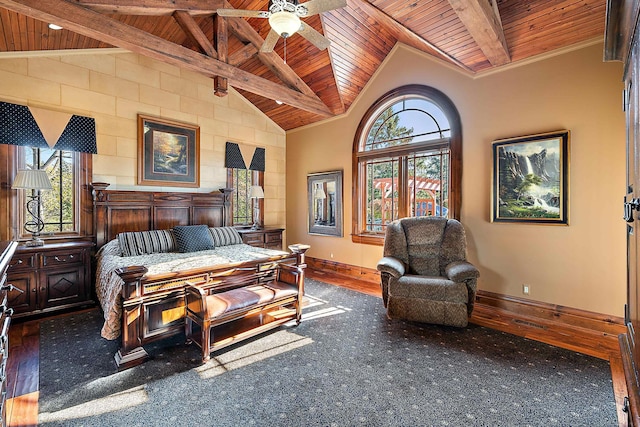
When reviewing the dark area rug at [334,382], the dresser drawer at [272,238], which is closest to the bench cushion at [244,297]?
the dark area rug at [334,382]

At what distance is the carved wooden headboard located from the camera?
4031 millimetres

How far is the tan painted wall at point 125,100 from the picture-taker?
3.71m

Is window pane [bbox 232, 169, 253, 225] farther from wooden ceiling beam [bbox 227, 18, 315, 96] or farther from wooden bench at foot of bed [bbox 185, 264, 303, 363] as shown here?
wooden bench at foot of bed [bbox 185, 264, 303, 363]

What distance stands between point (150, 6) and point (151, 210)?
269cm

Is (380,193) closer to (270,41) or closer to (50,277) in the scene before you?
(270,41)

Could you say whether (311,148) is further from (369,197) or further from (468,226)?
(468,226)

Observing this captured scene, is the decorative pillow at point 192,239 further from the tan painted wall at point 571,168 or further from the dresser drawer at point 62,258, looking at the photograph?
the tan painted wall at point 571,168

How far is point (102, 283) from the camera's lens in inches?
122

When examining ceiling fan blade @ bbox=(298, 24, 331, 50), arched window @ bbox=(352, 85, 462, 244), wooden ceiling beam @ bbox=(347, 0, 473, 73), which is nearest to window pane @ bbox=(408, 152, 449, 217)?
arched window @ bbox=(352, 85, 462, 244)

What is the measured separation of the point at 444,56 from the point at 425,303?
320cm

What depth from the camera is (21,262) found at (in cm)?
330

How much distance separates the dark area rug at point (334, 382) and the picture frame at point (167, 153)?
8.12 feet

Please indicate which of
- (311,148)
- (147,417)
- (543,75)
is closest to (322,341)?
(147,417)

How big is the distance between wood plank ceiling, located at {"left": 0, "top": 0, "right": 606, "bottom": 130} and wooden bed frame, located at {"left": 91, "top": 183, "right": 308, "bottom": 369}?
6.29ft
